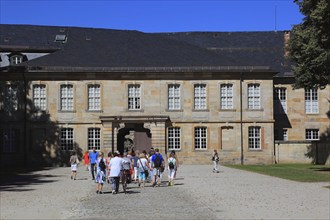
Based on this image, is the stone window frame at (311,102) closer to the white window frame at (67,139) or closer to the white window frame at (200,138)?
the white window frame at (200,138)

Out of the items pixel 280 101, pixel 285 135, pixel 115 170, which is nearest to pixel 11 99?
pixel 280 101

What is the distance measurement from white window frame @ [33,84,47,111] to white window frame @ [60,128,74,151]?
2.46m

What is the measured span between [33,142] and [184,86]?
499 inches

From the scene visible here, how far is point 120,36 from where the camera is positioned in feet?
175

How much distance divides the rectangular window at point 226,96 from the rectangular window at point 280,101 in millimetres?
6700

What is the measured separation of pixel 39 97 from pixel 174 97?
10635mm

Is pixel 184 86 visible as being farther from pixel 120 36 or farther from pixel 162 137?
pixel 120 36

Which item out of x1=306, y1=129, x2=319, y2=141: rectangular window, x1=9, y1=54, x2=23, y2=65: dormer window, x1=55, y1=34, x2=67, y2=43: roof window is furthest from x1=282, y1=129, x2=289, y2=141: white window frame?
x1=9, y1=54, x2=23, y2=65: dormer window

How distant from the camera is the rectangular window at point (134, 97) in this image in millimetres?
47938

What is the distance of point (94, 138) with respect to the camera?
4756cm

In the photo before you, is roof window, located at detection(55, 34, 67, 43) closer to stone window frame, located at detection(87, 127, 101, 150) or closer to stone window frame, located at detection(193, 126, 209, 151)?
stone window frame, located at detection(87, 127, 101, 150)

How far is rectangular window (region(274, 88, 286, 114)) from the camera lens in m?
53.1

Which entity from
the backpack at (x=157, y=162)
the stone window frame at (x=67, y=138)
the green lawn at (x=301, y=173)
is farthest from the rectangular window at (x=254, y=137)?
the backpack at (x=157, y=162)

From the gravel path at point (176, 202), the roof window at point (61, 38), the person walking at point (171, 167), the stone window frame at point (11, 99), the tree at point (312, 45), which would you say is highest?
the roof window at point (61, 38)
